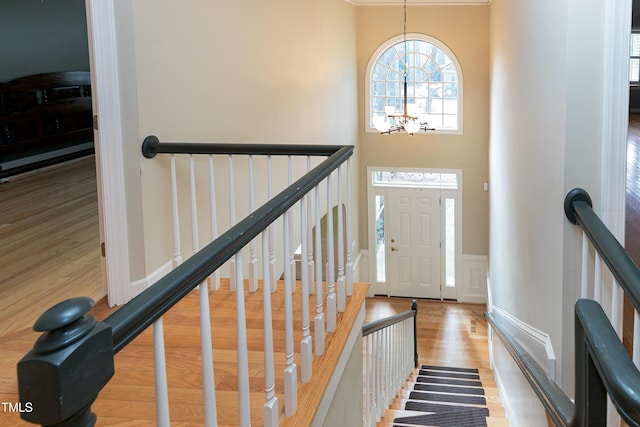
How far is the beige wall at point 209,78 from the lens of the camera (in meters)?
3.35

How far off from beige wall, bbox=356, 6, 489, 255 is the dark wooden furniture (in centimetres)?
452

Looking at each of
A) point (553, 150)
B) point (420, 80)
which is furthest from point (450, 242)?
point (553, 150)

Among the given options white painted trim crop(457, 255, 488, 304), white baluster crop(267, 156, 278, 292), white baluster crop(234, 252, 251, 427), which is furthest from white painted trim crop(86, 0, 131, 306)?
white painted trim crop(457, 255, 488, 304)

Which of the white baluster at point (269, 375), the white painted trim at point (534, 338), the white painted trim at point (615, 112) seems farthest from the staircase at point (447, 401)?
the white baluster at point (269, 375)

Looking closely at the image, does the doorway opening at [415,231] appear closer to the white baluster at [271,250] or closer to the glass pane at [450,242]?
the glass pane at [450,242]

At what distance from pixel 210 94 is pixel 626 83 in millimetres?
2384

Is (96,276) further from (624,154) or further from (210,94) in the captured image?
(624,154)

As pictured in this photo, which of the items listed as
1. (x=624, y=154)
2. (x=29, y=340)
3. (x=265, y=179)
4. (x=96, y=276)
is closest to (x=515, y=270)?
(x=265, y=179)

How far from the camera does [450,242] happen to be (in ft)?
35.9

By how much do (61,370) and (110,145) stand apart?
235 centimetres

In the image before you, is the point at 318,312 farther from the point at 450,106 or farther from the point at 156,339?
the point at 450,106

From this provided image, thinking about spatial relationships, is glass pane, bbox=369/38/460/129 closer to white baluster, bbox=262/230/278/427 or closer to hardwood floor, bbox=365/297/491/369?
hardwood floor, bbox=365/297/491/369

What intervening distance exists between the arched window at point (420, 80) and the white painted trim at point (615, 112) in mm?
7376

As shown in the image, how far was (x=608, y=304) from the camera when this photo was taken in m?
2.91
